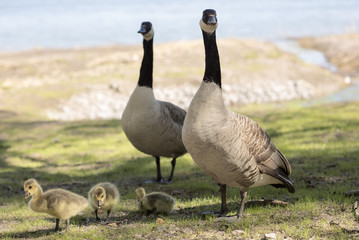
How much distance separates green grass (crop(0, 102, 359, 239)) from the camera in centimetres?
645

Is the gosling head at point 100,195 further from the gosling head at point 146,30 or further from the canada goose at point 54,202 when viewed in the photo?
Answer: the gosling head at point 146,30

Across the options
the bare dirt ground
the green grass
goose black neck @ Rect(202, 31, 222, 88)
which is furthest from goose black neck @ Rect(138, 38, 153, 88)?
the bare dirt ground

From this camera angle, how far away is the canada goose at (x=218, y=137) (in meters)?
6.26

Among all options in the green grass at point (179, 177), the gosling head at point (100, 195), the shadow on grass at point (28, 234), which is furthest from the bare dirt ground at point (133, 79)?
the gosling head at point (100, 195)

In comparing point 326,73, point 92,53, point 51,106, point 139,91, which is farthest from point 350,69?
point 139,91

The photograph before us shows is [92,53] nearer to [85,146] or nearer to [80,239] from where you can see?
[85,146]

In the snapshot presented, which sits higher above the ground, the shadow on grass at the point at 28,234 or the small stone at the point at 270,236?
the small stone at the point at 270,236

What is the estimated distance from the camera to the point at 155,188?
32.2ft

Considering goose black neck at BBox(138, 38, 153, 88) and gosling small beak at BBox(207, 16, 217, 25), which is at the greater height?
gosling small beak at BBox(207, 16, 217, 25)

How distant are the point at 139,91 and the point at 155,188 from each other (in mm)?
2119

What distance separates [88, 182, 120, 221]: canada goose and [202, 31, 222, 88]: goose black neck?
233cm

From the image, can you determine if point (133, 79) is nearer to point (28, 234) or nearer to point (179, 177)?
point (179, 177)

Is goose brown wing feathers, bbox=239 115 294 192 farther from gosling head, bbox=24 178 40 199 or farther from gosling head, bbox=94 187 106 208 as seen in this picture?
gosling head, bbox=24 178 40 199

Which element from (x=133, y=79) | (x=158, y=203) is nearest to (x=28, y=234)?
(x=158, y=203)
